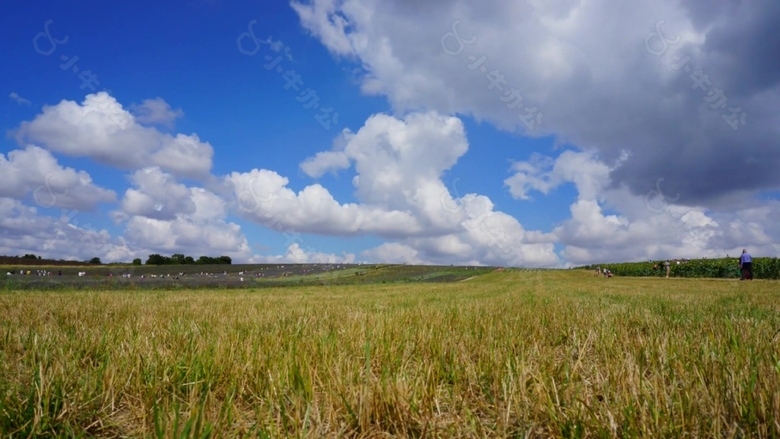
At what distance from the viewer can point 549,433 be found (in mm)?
2135

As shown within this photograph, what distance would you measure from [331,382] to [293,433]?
2.05ft

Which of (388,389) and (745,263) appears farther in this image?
(745,263)

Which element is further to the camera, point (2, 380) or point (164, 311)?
point (164, 311)

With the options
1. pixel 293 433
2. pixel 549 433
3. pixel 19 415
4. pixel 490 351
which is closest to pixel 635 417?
pixel 549 433

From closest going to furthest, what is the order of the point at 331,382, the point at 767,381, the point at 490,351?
the point at 767,381 < the point at 331,382 < the point at 490,351

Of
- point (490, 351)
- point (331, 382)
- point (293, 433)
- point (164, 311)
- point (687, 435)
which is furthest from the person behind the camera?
point (164, 311)

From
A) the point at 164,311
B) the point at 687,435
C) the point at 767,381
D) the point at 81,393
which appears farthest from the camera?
the point at 164,311

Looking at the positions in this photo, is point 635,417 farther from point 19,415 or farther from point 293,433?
point 19,415

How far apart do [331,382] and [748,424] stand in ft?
7.06

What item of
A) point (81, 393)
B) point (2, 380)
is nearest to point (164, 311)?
point (2, 380)

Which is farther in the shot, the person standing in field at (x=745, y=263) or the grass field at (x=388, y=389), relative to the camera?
the person standing in field at (x=745, y=263)

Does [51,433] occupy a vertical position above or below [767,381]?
below

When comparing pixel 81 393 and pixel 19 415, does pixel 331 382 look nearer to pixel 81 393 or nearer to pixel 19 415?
A: pixel 81 393

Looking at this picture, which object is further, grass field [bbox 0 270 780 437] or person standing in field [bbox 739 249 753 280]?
person standing in field [bbox 739 249 753 280]
